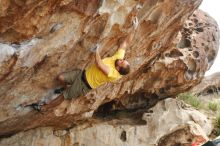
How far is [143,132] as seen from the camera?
1173 centimetres

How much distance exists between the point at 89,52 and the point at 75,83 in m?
0.63

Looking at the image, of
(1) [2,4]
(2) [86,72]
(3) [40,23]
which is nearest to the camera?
(1) [2,4]

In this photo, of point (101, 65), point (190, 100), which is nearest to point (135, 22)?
point (101, 65)

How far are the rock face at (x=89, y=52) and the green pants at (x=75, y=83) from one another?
0.54 ft

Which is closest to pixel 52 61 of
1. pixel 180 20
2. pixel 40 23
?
pixel 40 23

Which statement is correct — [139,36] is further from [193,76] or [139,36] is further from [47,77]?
[193,76]

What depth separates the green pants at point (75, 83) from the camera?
762cm

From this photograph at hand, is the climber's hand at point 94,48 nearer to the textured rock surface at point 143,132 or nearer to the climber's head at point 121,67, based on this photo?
the climber's head at point 121,67

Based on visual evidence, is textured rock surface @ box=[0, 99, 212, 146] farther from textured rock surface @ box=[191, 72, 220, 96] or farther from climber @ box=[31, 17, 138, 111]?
textured rock surface @ box=[191, 72, 220, 96]

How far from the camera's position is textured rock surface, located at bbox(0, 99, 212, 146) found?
35.2 ft

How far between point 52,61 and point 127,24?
1.45 meters

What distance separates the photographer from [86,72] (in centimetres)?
749

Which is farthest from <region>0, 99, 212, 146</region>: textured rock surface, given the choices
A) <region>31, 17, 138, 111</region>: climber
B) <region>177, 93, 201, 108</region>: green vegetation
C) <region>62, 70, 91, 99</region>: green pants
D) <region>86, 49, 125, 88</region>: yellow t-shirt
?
<region>86, 49, 125, 88</region>: yellow t-shirt

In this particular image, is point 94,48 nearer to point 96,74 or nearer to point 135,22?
point 96,74
